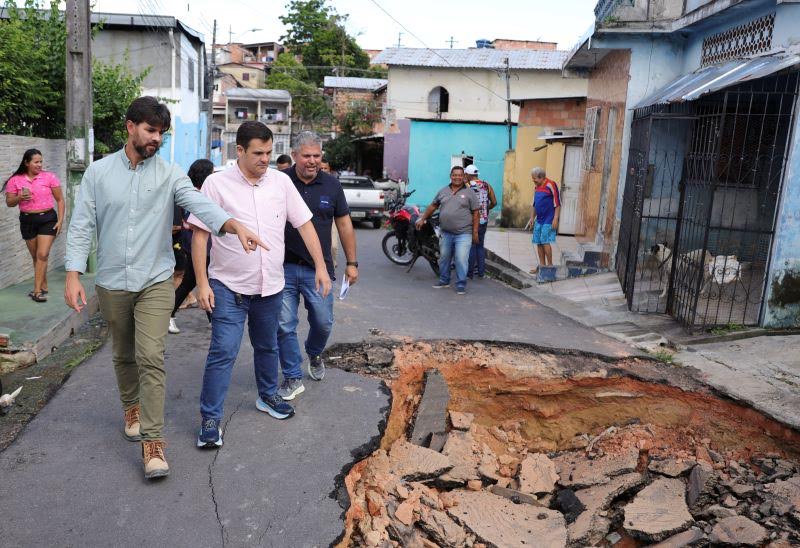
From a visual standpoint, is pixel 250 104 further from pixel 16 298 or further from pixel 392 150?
pixel 16 298

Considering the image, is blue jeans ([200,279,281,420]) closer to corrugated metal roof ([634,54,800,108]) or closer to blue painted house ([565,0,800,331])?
blue painted house ([565,0,800,331])

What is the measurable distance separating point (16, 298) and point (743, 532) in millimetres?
7220

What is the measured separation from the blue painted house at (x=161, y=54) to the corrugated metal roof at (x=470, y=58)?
920cm

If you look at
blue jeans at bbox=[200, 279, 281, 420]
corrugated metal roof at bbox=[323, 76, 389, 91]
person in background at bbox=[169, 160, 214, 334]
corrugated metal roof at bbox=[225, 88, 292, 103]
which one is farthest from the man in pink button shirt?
corrugated metal roof at bbox=[225, 88, 292, 103]

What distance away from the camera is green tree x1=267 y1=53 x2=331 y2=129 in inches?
1566

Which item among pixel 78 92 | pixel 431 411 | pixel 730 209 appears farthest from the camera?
pixel 730 209

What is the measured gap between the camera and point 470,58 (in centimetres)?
2869

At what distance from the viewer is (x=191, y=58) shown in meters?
21.7

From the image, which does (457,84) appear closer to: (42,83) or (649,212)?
(42,83)

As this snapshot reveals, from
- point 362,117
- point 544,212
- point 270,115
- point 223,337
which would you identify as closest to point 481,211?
point 544,212

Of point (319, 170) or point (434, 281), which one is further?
point (434, 281)

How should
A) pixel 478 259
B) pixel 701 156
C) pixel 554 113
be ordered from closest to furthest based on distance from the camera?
pixel 701 156
pixel 478 259
pixel 554 113

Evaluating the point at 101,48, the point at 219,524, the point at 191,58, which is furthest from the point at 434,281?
the point at 191,58

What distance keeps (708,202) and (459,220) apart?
3287 millimetres
